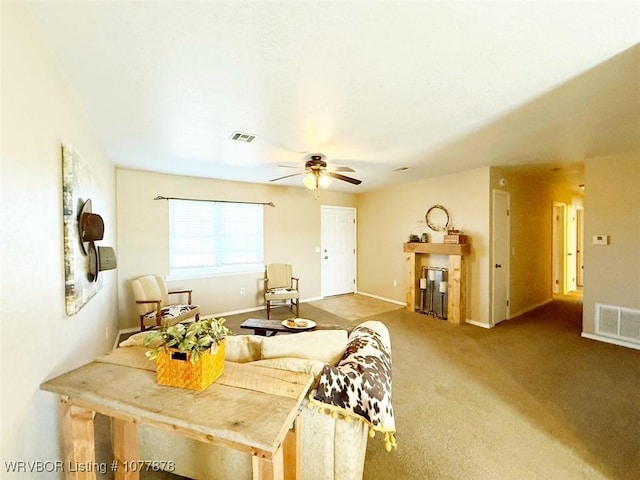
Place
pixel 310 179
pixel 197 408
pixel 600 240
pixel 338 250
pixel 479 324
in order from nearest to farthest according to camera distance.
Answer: pixel 197 408 → pixel 310 179 → pixel 600 240 → pixel 479 324 → pixel 338 250

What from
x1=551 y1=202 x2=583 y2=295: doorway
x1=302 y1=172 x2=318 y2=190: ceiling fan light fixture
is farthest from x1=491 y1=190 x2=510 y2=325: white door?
x1=302 y1=172 x2=318 y2=190: ceiling fan light fixture

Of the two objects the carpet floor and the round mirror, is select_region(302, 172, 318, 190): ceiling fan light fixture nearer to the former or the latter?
the carpet floor

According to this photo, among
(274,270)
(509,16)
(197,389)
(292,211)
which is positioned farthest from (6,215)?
(292,211)

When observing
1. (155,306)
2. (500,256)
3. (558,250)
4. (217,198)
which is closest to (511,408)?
(500,256)

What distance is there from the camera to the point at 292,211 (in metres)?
5.61

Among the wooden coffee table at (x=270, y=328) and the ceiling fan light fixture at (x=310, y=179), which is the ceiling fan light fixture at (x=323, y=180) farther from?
the wooden coffee table at (x=270, y=328)

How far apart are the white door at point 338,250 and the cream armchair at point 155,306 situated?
9.83ft

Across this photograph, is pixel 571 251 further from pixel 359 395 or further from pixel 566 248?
pixel 359 395

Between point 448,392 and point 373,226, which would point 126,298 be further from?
point 373,226

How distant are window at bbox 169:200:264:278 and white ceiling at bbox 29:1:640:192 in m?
1.69

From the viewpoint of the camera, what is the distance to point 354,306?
5422 millimetres

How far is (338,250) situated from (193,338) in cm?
522

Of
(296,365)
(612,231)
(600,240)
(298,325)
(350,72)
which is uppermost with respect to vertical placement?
(350,72)

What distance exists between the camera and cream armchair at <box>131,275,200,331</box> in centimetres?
345
